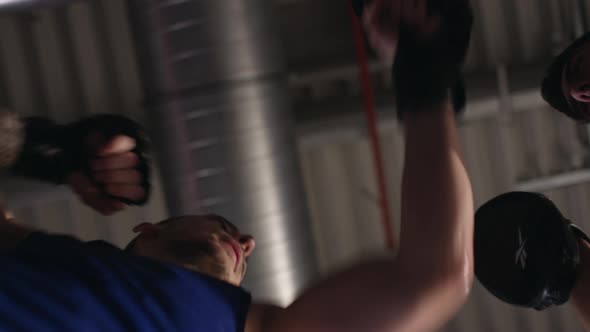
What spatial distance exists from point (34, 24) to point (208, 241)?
2083mm

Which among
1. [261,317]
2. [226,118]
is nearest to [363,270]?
[261,317]

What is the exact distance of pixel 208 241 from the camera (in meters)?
1.08

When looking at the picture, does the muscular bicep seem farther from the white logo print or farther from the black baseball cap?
the black baseball cap

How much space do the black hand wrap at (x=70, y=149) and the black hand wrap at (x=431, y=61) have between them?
2.14ft

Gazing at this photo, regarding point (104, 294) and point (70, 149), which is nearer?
point (104, 294)

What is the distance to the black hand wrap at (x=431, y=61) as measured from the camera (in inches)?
28.7

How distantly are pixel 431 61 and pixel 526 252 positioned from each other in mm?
649

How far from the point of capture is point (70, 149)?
4.02ft

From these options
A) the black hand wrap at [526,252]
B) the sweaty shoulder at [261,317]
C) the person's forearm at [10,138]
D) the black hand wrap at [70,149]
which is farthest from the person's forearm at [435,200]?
the person's forearm at [10,138]

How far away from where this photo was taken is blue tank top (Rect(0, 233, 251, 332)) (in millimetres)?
788

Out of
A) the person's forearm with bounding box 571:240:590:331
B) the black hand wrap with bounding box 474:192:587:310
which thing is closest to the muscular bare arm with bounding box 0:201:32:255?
the black hand wrap with bounding box 474:192:587:310

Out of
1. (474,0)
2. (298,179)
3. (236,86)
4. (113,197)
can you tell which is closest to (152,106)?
(236,86)

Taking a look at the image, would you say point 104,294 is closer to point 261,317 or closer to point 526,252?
point 261,317

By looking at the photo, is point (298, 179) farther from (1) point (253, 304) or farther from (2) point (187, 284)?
(2) point (187, 284)
